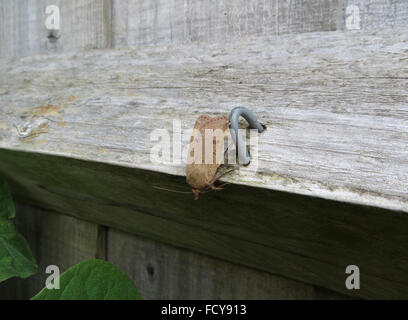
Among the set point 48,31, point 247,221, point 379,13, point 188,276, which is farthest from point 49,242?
point 379,13

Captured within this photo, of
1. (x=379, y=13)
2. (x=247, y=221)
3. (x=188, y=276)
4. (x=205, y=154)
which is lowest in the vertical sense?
(x=188, y=276)

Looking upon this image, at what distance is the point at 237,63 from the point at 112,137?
0.24 m

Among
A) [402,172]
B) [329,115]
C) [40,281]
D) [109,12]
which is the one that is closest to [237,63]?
[329,115]

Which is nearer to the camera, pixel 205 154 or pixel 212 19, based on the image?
pixel 205 154

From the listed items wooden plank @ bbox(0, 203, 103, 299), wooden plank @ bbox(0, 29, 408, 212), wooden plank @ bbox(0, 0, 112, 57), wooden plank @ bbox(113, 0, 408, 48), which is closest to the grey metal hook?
wooden plank @ bbox(0, 29, 408, 212)

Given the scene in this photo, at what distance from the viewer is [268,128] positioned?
451mm

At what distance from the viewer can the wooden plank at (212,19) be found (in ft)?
1.81

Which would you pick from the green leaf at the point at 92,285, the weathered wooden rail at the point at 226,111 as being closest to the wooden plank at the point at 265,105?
the weathered wooden rail at the point at 226,111

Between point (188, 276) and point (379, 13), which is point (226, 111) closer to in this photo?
point (379, 13)

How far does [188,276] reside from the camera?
80cm

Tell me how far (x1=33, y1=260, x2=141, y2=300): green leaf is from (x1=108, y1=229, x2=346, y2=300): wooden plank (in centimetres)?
19

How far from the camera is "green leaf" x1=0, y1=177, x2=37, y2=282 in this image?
0.68 m

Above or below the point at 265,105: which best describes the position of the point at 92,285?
below

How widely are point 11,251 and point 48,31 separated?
0.55 m
